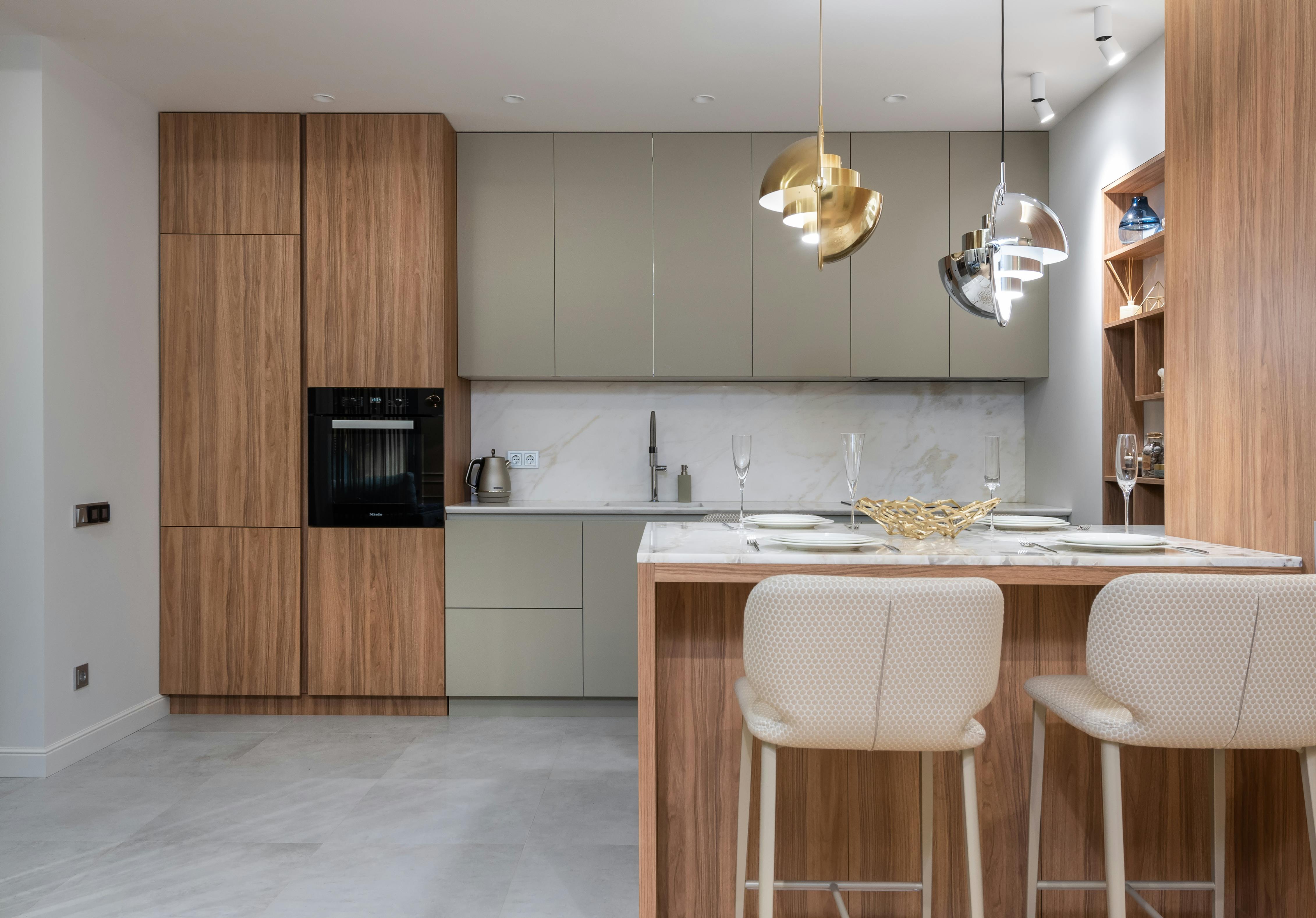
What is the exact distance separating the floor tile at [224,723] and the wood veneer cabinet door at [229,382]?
0.82 m

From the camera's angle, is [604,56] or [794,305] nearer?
[604,56]

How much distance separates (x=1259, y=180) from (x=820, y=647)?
1468 mm

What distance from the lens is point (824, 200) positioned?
193 cm

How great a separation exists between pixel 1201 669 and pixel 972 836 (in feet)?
1.63

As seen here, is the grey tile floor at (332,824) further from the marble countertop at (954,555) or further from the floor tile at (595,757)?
the marble countertop at (954,555)

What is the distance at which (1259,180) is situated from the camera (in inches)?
72.9

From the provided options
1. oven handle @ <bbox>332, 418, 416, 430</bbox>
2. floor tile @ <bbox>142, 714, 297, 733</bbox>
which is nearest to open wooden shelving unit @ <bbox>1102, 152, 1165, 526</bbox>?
oven handle @ <bbox>332, 418, 416, 430</bbox>

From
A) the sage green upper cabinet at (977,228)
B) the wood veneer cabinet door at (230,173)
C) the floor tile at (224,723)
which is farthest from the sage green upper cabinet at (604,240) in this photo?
the floor tile at (224,723)

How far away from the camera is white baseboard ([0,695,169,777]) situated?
9.53 feet

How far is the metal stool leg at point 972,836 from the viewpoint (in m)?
1.51

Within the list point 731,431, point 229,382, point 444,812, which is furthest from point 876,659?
point 229,382

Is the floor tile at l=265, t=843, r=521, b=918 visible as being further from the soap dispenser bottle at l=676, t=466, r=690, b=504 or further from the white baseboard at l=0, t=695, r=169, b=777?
the soap dispenser bottle at l=676, t=466, r=690, b=504

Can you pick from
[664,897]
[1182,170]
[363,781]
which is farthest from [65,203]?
[1182,170]

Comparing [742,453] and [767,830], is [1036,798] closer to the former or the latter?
[767,830]
